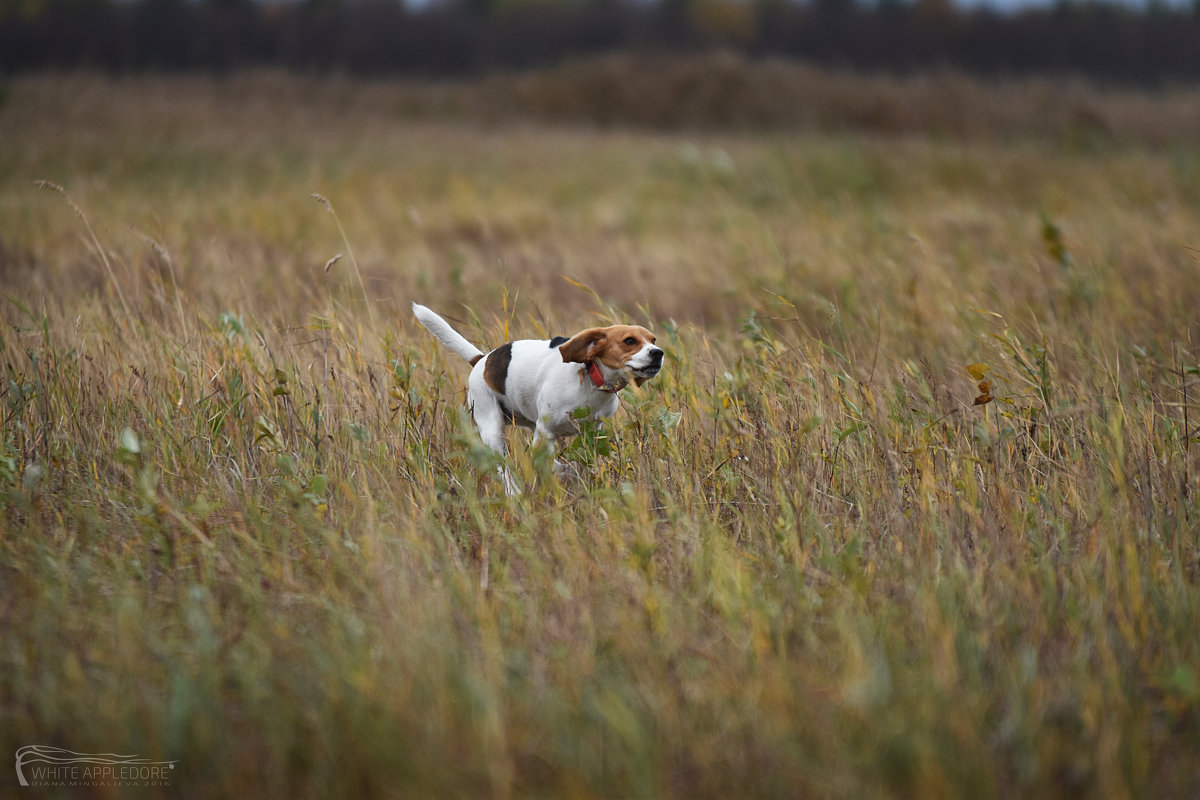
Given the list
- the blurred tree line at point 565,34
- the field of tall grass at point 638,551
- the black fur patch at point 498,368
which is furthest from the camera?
the blurred tree line at point 565,34

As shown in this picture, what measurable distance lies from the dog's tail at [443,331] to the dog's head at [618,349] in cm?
56

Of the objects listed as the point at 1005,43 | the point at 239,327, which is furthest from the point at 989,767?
the point at 1005,43

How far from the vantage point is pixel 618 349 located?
7.61 feet

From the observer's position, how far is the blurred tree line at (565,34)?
56.2 feet

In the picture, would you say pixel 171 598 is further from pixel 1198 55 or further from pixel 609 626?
pixel 1198 55

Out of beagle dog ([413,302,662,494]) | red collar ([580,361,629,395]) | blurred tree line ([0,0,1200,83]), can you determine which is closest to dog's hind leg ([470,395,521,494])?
beagle dog ([413,302,662,494])

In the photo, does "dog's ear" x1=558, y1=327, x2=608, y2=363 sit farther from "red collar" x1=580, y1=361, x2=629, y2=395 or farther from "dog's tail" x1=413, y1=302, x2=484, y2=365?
"dog's tail" x1=413, y1=302, x2=484, y2=365

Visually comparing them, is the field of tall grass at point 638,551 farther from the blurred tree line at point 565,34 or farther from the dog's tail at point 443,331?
the blurred tree line at point 565,34

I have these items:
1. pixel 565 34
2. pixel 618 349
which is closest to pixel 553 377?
pixel 618 349

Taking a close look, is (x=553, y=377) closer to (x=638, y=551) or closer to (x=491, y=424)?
(x=491, y=424)

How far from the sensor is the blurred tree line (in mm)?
17125

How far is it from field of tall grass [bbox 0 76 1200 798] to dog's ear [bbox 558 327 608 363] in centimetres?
32

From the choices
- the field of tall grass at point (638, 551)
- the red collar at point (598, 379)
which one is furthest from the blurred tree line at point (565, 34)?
the red collar at point (598, 379)

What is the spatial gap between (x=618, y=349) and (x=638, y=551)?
59 cm
